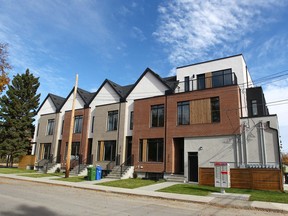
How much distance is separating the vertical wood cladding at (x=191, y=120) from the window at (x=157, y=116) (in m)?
0.41

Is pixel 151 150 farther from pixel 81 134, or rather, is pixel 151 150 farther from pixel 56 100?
pixel 56 100

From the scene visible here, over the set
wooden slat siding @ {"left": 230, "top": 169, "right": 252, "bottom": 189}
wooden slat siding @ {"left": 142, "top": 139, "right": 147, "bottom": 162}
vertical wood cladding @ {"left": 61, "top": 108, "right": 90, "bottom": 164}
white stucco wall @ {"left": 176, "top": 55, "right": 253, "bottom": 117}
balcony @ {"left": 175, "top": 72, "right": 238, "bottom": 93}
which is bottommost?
wooden slat siding @ {"left": 230, "top": 169, "right": 252, "bottom": 189}

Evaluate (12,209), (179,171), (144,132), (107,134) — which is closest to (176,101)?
(144,132)

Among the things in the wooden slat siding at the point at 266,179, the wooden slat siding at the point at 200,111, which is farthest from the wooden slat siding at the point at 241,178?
the wooden slat siding at the point at 200,111

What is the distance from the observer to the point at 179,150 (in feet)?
75.5

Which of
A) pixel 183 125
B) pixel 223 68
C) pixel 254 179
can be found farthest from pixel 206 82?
pixel 254 179

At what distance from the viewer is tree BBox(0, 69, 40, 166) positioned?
34.0 meters

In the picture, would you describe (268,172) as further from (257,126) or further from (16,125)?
(16,125)

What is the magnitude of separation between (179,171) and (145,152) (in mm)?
3810

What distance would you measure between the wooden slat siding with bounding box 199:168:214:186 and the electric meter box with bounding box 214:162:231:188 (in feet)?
8.95

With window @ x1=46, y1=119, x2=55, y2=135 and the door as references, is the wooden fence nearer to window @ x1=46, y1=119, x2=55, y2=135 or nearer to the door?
the door

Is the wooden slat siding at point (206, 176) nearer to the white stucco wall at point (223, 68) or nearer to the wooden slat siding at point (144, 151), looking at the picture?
the white stucco wall at point (223, 68)

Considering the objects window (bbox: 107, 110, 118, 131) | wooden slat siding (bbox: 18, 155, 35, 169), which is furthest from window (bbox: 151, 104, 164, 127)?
wooden slat siding (bbox: 18, 155, 35, 169)

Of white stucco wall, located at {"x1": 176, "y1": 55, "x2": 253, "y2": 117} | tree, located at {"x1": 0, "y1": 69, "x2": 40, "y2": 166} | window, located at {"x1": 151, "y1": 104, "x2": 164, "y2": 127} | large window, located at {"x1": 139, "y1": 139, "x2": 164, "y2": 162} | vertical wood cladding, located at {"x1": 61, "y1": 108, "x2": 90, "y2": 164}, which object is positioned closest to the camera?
white stucco wall, located at {"x1": 176, "y1": 55, "x2": 253, "y2": 117}
